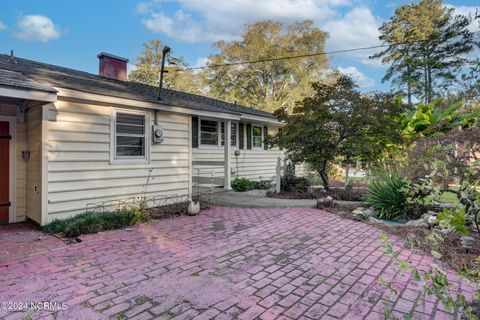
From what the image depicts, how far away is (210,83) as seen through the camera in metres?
31.1

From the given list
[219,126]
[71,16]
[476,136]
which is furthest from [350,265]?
[71,16]

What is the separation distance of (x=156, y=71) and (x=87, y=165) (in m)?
23.1

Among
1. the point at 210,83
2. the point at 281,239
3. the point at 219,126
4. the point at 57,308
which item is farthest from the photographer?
the point at 210,83

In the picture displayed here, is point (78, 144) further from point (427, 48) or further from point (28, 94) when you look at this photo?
point (427, 48)

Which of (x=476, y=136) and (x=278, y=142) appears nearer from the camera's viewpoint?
(x=476, y=136)

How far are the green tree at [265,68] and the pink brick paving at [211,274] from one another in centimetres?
2621

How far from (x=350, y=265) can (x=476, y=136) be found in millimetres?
3310

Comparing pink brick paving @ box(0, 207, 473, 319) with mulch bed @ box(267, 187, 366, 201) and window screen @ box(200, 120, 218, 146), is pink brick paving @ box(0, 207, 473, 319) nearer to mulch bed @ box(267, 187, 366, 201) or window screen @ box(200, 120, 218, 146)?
mulch bed @ box(267, 187, 366, 201)

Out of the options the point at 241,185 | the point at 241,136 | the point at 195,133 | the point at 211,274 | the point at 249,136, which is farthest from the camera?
the point at 249,136

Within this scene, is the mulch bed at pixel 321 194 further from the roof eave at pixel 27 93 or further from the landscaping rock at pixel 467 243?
the roof eave at pixel 27 93

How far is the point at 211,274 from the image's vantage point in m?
3.43

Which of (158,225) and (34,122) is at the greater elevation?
(34,122)

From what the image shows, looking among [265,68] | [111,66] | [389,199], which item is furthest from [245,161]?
[265,68]

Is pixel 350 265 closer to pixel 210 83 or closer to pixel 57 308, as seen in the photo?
pixel 57 308
